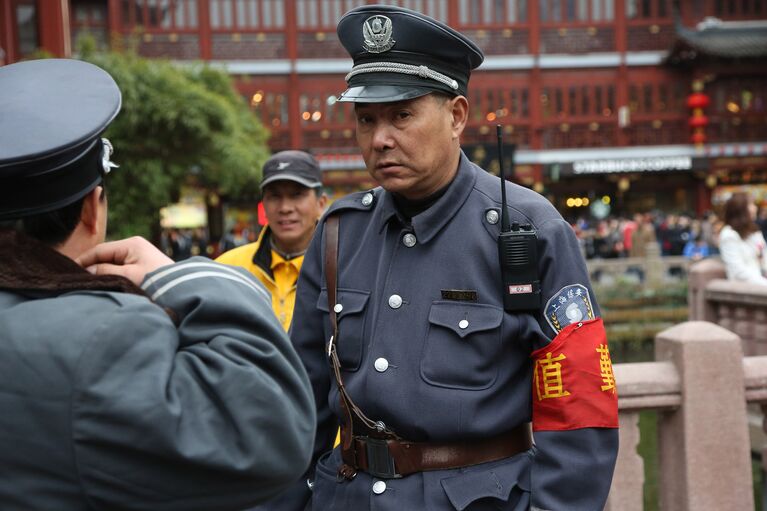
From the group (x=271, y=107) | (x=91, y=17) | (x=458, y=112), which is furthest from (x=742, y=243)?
(x=91, y=17)

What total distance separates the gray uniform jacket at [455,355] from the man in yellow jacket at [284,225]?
1636mm

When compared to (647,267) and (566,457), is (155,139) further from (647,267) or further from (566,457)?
(566,457)

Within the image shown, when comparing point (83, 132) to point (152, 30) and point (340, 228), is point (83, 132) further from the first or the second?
point (152, 30)

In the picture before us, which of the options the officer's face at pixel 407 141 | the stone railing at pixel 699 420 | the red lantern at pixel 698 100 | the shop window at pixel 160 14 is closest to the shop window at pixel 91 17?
the shop window at pixel 160 14

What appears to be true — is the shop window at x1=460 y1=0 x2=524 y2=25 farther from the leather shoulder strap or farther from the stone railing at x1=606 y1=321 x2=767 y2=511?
the leather shoulder strap

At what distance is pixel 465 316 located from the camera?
193cm

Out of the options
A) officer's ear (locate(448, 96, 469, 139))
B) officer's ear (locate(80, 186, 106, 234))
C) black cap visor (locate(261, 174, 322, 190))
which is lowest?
black cap visor (locate(261, 174, 322, 190))

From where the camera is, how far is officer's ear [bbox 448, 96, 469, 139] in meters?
2.12

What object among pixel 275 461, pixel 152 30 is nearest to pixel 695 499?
pixel 275 461

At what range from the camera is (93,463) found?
1.16 metres

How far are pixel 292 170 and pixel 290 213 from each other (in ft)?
0.69

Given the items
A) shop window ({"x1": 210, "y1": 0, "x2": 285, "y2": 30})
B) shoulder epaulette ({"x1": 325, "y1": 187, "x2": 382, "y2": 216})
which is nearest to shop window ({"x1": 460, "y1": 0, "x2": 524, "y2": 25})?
shop window ({"x1": 210, "y1": 0, "x2": 285, "y2": 30})

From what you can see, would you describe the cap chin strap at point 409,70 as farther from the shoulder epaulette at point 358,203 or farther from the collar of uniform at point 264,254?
the collar of uniform at point 264,254

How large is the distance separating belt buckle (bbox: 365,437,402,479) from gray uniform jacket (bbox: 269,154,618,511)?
24mm
